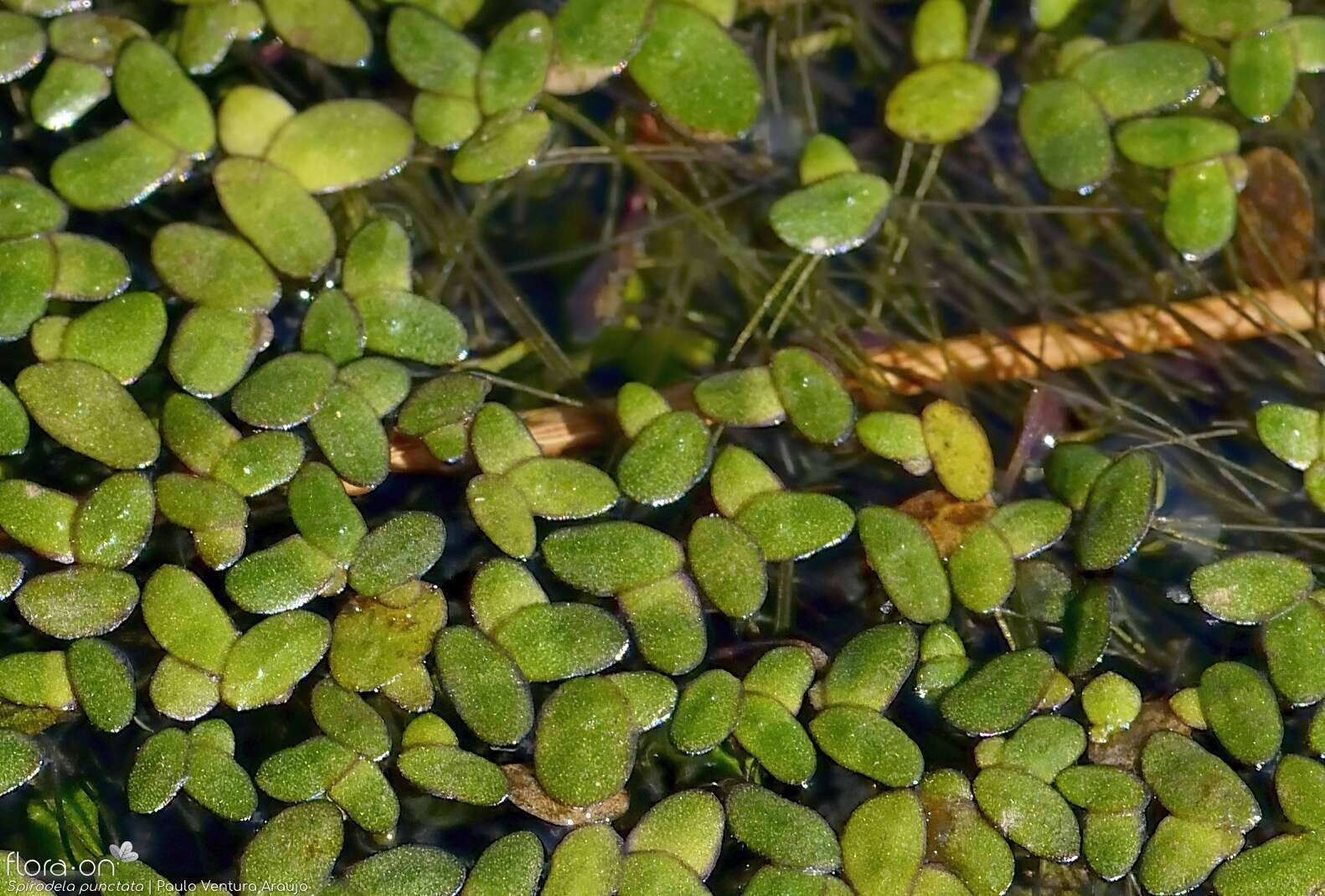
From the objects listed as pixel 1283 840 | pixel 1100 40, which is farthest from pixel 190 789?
pixel 1100 40

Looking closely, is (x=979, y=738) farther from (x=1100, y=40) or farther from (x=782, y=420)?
(x=1100, y=40)

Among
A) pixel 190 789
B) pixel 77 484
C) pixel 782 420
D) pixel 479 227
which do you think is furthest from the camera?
pixel 479 227

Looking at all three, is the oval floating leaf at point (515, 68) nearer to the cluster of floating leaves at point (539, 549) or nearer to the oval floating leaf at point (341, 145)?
the cluster of floating leaves at point (539, 549)

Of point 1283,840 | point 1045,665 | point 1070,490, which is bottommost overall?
point 1283,840

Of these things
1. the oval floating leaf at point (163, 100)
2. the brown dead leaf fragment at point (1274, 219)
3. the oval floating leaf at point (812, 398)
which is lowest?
the oval floating leaf at point (812, 398)

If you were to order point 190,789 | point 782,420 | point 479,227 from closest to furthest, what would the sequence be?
point 190,789, point 782,420, point 479,227


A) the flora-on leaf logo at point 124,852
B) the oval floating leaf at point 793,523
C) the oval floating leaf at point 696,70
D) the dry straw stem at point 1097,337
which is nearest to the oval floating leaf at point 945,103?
the oval floating leaf at point 696,70
